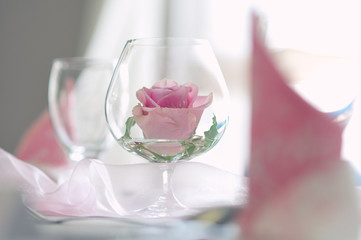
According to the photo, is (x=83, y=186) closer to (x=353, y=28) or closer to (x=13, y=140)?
(x=353, y=28)

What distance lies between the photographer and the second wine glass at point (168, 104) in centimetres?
53

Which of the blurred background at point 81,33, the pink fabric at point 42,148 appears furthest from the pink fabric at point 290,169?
the blurred background at point 81,33

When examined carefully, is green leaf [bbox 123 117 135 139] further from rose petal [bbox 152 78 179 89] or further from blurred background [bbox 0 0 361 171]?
blurred background [bbox 0 0 361 171]

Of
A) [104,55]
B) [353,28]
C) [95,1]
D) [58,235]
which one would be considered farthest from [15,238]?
[95,1]

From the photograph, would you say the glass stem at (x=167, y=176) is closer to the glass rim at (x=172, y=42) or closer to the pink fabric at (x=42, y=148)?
the glass rim at (x=172, y=42)

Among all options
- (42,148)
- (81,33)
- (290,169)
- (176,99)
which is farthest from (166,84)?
(81,33)

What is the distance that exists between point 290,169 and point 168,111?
0.23m

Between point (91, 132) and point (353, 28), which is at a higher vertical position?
point (353, 28)

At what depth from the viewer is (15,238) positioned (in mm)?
347

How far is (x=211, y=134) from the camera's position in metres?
0.56

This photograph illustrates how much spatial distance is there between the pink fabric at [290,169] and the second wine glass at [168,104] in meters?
0.21

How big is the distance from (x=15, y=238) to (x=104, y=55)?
120 inches

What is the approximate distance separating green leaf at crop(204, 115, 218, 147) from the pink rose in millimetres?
18

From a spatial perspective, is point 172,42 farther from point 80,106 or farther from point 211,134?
point 80,106
